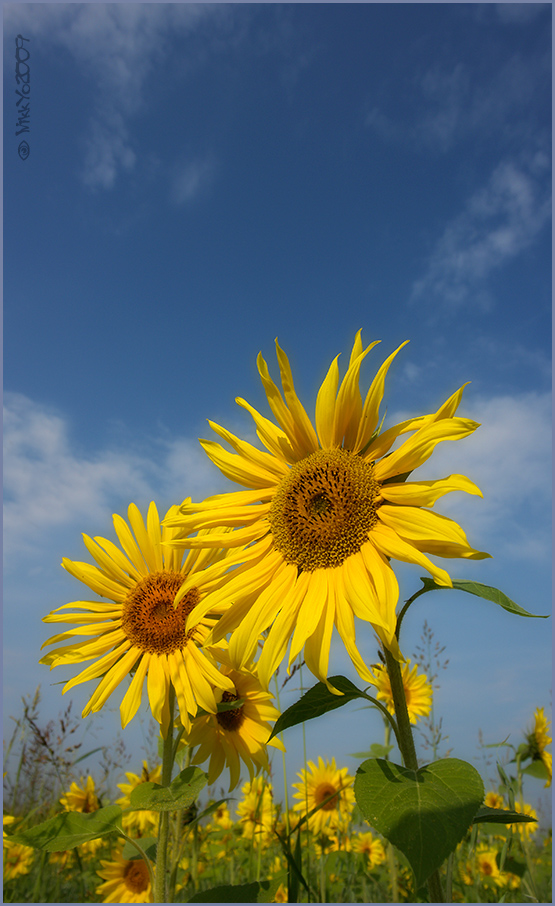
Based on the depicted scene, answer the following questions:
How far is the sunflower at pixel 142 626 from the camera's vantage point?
204cm

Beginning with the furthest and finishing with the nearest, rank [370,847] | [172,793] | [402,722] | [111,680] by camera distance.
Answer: [370,847] < [111,680] < [172,793] < [402,722]

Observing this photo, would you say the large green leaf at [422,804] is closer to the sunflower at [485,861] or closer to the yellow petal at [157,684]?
the yellow petal at [157,684]

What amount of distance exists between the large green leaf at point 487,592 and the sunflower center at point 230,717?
132 cm

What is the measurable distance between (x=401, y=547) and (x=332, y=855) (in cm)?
262

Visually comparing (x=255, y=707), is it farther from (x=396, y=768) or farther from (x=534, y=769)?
(x=534, y=769)

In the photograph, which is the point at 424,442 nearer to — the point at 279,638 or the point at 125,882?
the point at 279,638

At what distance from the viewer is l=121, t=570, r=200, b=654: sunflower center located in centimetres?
220

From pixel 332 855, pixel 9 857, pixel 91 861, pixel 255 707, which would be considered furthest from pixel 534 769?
pixel 9 857

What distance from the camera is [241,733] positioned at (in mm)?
2479

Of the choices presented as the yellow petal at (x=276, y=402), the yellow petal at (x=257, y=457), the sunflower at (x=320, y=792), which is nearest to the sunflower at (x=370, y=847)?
the sunflower at (x=320, y=792)

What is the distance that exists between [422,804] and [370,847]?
4762 mm

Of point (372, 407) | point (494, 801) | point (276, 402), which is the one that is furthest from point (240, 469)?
point (494, 801)

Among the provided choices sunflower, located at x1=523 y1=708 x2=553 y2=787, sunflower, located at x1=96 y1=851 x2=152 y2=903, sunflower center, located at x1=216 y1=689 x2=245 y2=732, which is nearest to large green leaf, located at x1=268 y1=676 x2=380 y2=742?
sunflower center, located at x1=216 y1=689 x2=245 y2=732

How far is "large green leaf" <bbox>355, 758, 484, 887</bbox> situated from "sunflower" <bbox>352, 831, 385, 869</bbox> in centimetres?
430
